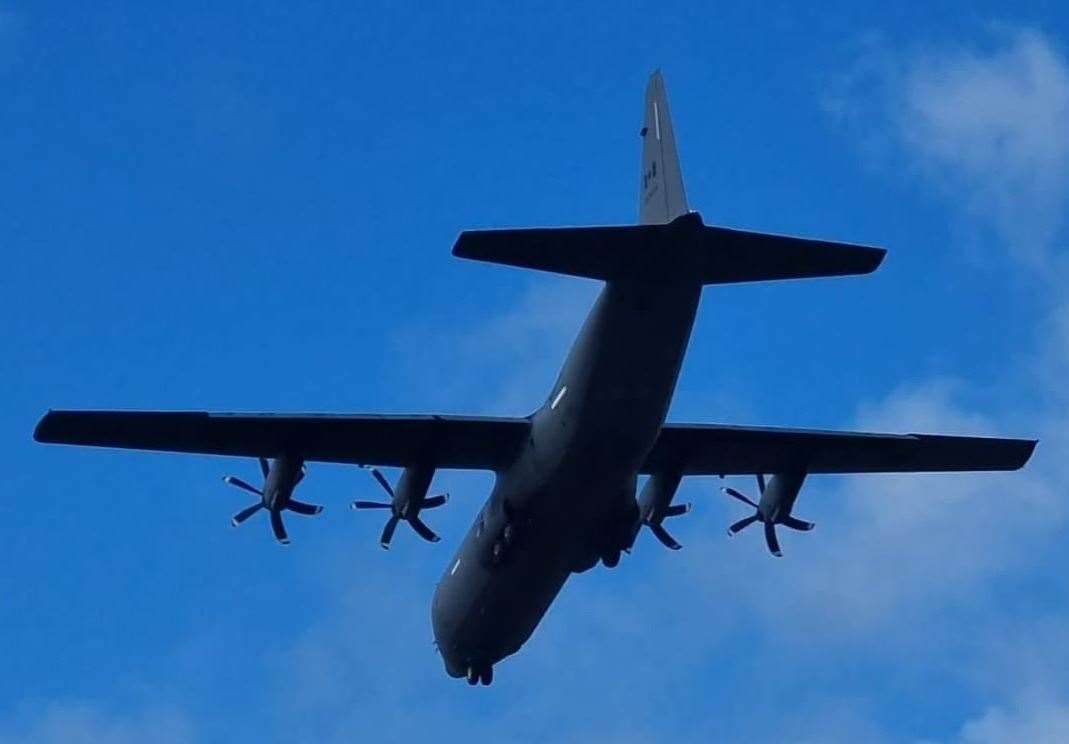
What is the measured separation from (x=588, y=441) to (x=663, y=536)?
794 centimetres

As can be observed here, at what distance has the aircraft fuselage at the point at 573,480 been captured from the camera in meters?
31.9

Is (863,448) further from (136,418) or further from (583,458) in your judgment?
(136,418)

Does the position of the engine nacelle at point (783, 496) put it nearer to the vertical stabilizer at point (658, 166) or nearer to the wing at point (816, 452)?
the wing at point (816, 452)

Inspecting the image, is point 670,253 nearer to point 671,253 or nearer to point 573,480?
point 671,253

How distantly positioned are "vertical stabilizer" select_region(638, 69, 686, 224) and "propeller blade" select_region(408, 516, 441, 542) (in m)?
8.23

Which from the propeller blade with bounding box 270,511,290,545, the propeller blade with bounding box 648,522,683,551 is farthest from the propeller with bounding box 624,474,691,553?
the propeller blade with bounding box 270,511,290,545

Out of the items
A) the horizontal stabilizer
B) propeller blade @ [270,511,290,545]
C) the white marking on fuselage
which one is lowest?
propeller blade @ [270,511,290,545]

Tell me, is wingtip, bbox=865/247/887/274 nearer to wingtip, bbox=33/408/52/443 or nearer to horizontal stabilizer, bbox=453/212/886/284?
horizontal stabilizer, bbox=453/212/886/284

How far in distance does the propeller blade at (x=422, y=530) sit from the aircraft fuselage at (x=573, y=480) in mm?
852

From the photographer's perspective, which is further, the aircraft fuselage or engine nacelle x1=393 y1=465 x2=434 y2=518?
engine nacelle x1=393 y1=465 x2=434 y2=518

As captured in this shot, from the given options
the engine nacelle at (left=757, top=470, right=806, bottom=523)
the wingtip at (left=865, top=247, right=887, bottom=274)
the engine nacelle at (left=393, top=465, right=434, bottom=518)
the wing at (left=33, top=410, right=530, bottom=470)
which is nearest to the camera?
the wingtip at (left=865, top=247, right=887, bottom=274)

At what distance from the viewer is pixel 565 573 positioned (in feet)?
125

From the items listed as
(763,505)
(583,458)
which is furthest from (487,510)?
(763,505)

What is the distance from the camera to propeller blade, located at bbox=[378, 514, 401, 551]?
127ft
